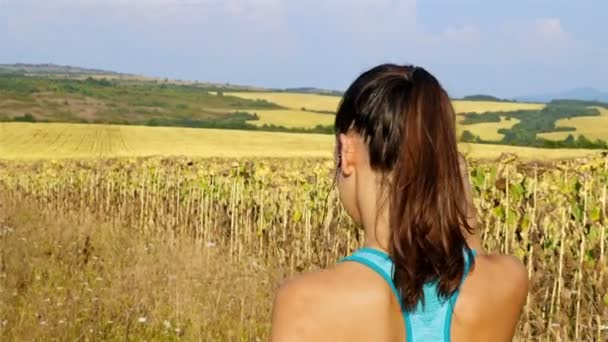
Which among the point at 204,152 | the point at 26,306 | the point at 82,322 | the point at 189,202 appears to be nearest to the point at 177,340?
the point at 82,322

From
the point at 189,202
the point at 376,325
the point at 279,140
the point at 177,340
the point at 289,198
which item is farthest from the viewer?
the point at 279,140

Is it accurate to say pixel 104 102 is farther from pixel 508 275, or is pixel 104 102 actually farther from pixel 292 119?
pixel 508 275

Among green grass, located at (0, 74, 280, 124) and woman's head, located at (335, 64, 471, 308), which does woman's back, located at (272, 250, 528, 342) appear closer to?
woman's head, located at (335, 64, 471, 308)

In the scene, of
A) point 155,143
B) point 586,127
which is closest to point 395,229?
point 155,143

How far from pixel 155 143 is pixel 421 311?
49394 millimetres

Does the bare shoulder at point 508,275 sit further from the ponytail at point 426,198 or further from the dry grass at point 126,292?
the dry grass at point 126,292

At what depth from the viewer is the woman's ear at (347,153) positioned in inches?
75.5

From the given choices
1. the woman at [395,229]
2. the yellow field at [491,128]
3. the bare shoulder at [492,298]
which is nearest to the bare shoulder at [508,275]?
the bare shoulder at [492,298]

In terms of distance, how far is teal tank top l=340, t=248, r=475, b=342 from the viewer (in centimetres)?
187

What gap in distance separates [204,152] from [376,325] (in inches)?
1735

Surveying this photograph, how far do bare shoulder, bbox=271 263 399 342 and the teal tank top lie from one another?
2 centimetres

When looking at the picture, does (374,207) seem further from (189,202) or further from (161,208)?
(161,208)

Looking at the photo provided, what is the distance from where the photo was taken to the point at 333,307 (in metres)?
1.82

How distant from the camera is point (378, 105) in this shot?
1876mm
